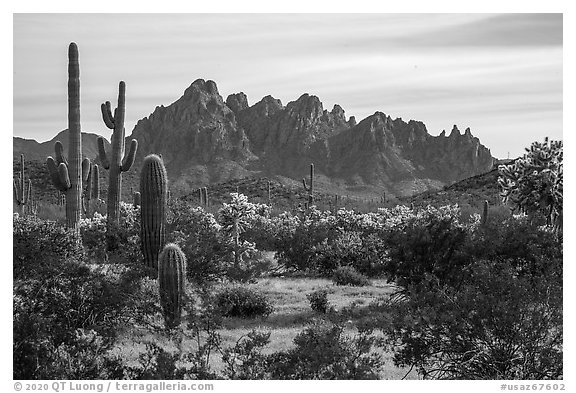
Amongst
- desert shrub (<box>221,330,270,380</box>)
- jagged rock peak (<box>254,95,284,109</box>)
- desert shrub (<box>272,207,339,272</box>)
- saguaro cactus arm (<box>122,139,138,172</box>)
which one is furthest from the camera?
jagged rock peak (<box>254,95,284,109</box>)

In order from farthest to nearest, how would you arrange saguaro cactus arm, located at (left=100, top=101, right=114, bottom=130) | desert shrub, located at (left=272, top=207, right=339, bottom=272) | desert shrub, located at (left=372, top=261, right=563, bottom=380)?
desert shrub, located at (left=272, top=207, right=339, bottom=272) → saguaro cactus arm, located at (left=100, top=101, right=114, bottom=130) → desert shrub, located at (left=372, top=261, right=563, bottom=380)

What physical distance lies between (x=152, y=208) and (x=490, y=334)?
8092mm

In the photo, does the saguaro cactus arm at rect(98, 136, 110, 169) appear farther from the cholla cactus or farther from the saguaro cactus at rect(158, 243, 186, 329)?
the cholla cactus

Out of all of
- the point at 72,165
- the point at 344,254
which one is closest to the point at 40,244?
the point at 72,165

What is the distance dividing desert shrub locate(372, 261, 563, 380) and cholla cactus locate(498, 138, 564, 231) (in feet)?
11.0

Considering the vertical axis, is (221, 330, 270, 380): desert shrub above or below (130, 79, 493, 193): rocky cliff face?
below

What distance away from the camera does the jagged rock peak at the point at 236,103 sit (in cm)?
13988

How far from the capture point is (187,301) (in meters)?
11.5

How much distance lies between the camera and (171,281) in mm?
12016

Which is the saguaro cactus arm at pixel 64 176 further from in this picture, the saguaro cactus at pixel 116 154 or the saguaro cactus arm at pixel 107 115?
the saguaro cactus arm at pixel 107 115

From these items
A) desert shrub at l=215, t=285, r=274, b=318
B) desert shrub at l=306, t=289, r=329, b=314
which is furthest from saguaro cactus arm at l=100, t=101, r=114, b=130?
desert shrub at l=306, t=289, r=329, b=314

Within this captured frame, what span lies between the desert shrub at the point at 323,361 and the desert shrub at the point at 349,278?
10.7 metres

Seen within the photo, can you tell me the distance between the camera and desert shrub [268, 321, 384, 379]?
797 cm
